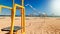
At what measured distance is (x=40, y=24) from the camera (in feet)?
9.11

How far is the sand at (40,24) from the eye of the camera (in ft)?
8.61

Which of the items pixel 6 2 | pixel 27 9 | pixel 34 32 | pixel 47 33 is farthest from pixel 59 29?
pixel 6 2

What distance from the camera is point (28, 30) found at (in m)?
2.64

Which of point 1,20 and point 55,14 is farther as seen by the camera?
point 1,20

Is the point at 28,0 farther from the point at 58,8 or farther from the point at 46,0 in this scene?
the point at 58,8

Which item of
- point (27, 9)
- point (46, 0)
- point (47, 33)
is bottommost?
point (47, 33)

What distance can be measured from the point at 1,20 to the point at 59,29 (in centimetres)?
123

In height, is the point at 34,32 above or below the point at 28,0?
below

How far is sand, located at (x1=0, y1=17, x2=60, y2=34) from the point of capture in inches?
103

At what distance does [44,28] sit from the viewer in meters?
2.68

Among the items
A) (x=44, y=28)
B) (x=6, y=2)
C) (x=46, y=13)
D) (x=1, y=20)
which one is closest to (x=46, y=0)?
(x=46, y=13)

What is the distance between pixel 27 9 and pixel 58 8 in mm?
614

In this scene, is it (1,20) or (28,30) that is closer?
(28,30)

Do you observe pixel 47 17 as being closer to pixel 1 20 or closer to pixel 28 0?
pixel 28 0
